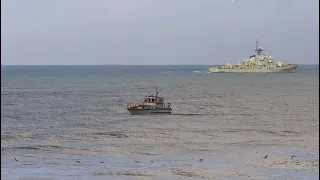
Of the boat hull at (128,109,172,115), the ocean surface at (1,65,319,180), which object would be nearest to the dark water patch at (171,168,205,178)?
the ocean surface at (1,65,319,180)

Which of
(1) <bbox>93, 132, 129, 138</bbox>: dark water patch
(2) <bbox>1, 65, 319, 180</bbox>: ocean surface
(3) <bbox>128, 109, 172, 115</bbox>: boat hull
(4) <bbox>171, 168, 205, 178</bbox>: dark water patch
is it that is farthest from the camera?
(3) <bbox>128, 109, 172, 115</bbox>: boat hull

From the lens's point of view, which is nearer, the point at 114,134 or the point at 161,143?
the point at 161,143

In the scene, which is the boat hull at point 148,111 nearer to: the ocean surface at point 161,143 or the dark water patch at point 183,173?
the ocean surface at point 161,143

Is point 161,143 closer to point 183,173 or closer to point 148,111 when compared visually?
point 183,173

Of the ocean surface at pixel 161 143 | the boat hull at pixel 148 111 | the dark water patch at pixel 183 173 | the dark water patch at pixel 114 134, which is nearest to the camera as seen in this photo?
the dark water patch at pixel 183 173

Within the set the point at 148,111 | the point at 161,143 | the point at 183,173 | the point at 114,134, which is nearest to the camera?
the point at 183,173

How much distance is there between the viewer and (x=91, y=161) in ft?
104

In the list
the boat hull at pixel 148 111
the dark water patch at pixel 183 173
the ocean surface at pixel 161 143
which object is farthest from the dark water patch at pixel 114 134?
the boat hull at pixel 148 111

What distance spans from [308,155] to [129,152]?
945 centimetres

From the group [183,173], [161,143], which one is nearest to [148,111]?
[161,143]

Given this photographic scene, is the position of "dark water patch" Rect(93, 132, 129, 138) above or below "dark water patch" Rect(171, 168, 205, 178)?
below

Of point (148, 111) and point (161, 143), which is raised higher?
point (148, 111)

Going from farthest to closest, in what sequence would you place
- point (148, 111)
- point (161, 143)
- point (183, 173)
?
1. point (148, 111)
2. point (161, 143)
3. point (183, 173)

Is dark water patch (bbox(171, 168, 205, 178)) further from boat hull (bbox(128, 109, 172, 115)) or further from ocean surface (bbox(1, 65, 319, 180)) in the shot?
boat hull (bbox(128, 109, 172, 115))
